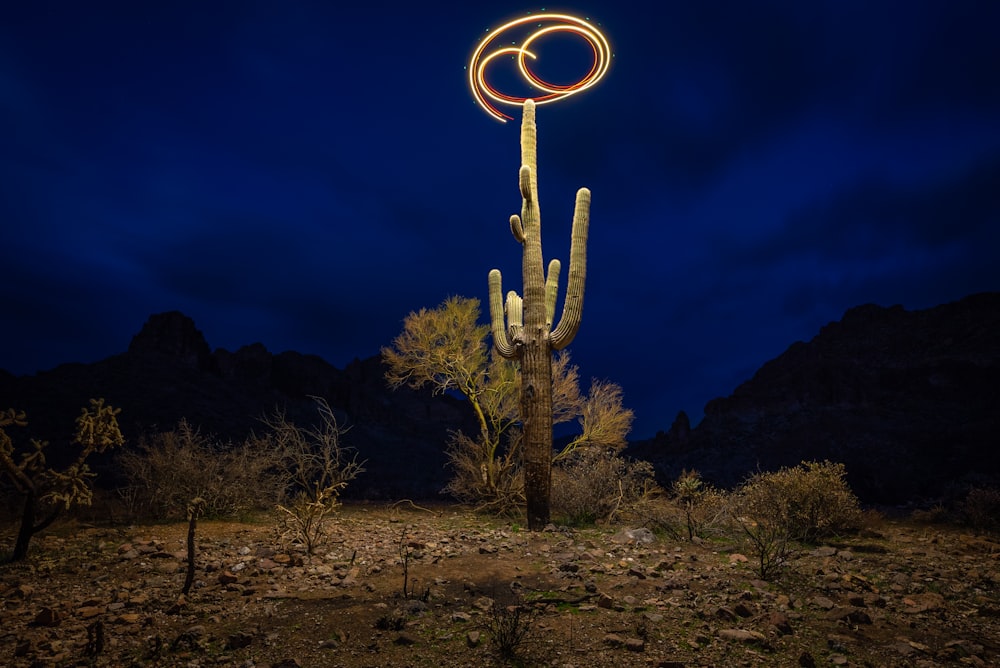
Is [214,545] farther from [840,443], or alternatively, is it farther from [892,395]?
[892,395]

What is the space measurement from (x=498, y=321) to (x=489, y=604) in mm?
7135

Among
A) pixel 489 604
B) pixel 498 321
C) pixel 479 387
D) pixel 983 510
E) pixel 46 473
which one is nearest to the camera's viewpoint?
pixel 489 604

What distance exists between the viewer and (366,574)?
6418 mm

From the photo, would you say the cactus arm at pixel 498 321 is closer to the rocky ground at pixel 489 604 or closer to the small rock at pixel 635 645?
the rocky ground at pixel 489 604

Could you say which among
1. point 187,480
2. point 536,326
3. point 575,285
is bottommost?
point 187,480

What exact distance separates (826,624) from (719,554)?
2968 mm

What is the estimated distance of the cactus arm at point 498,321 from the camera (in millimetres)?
11016

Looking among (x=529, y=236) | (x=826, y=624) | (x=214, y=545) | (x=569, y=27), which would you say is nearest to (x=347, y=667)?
(x=826, y=624)

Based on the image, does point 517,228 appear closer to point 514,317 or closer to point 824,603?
point 514,317

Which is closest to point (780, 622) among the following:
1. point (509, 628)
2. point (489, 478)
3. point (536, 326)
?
point (509, 628)

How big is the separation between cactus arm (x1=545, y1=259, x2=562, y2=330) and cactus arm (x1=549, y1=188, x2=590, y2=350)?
371 mm

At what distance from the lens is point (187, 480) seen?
10.5m

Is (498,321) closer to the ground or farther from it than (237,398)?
closer to the ground

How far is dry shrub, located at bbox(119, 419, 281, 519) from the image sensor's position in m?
10.5
